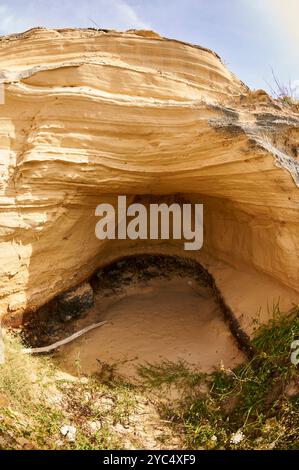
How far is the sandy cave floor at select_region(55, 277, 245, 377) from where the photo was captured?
4.69 meters

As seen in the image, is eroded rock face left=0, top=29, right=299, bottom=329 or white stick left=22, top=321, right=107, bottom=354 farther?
white stick left=22, top=321, right=107, bottom=354

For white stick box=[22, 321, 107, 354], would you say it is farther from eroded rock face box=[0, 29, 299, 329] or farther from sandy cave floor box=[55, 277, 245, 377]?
eroded rock face box=[0, 29, 299, 329]

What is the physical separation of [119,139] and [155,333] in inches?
97.4

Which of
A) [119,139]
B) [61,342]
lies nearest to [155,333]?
[61,342]

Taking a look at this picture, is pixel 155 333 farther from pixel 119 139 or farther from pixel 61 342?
pixel 119 139

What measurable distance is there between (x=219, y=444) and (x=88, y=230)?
2.87 metres

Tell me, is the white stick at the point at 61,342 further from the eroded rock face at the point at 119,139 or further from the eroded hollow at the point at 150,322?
the eroded rock face at the point at 119,139

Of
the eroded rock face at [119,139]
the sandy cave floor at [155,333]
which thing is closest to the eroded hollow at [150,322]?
the sandy cave floor at [155,333]

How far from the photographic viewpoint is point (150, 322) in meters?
5.41

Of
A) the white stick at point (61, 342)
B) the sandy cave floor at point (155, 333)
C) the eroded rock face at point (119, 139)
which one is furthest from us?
the sandy cave floor at point (155, 333)

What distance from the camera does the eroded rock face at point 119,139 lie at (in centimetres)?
430

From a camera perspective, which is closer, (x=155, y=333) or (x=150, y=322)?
(x=155, y=333)

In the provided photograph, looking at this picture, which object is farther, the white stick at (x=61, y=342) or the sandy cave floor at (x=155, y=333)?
the sandy cave floor at (x=155, y=333)

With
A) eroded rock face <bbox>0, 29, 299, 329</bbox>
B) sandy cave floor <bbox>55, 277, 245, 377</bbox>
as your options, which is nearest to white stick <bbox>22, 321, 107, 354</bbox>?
sandy cave floor <bbox>55, 277, 245, 377</bbox>
